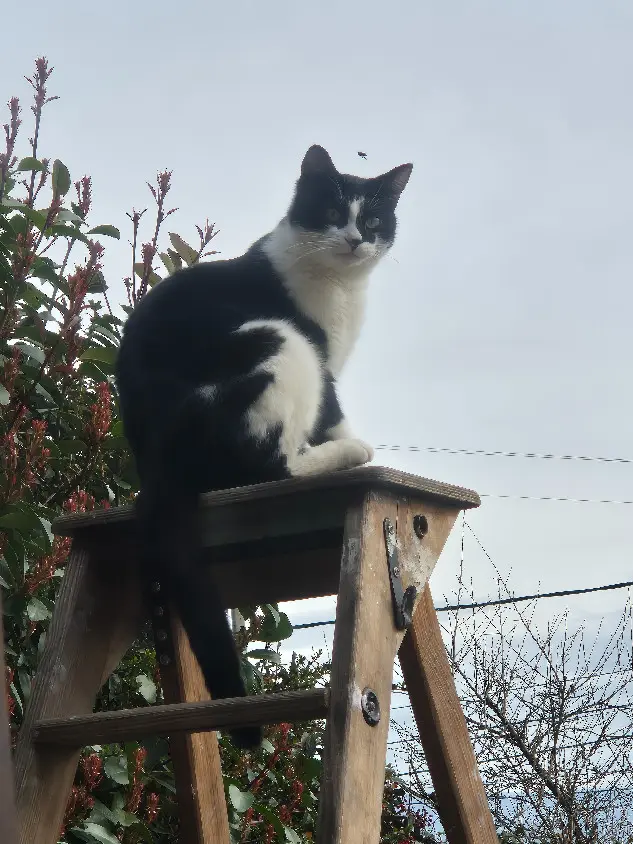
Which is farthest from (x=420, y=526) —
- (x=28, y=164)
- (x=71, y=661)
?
(x=28, y=164)

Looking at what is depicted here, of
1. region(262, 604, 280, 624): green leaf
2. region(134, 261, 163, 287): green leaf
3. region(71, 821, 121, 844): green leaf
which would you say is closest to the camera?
region(71, 821, 121, 844): green leaf

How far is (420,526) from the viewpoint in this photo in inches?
58.4

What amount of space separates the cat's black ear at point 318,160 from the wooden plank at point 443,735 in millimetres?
1262

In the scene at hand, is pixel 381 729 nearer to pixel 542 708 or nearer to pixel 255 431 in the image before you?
pixel 255 431

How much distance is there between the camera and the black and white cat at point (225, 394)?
1.51 m

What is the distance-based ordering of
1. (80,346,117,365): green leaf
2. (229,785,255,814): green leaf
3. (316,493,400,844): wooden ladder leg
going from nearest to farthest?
(316,493,400,844): wooden ladder leg → (229,785,255,814): green leaf → (80,346,117,365): green leaf

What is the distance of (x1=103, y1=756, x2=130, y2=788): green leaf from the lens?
6.06 ft

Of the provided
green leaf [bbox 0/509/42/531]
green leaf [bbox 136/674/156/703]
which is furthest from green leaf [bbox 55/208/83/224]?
green leaf [bbox 136/674/156/703]

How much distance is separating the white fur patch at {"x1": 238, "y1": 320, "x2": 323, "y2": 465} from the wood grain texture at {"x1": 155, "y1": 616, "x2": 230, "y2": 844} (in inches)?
15.8

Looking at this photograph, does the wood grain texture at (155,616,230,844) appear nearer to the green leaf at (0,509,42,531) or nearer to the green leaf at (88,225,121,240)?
the green leaf at (0,509,42,531)

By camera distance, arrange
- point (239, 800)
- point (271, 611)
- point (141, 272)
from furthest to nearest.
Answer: point (141, 272) → point (271, 611) → point (239, 800)

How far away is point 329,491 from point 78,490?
0.99m

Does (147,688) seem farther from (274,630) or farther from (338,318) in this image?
(338,318)

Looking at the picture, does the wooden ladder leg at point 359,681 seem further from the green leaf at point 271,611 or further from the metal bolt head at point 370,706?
the green leaf at point 271,611
